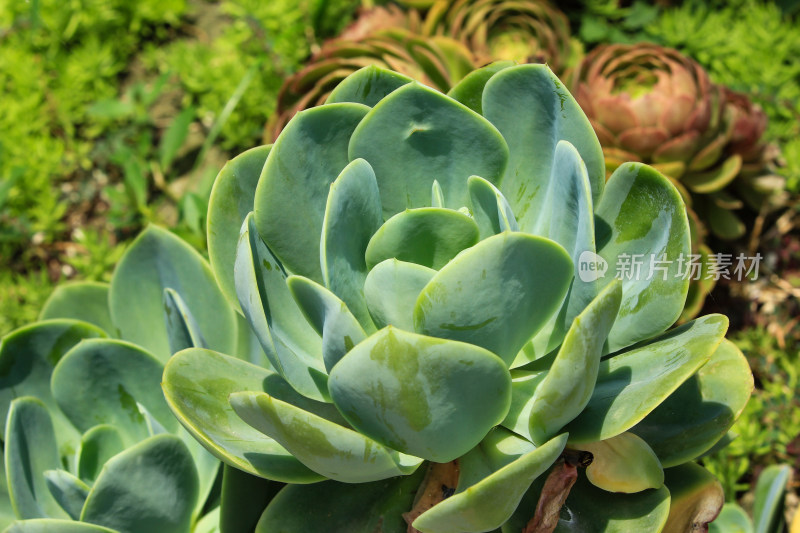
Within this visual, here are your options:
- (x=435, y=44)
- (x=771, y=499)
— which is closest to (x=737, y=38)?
(x=435, y=44)

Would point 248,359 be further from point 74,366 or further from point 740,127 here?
point 740,127

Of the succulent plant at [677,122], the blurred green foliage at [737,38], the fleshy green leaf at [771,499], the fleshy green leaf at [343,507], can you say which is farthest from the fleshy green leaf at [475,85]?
the blurred green foliage at [737,38]

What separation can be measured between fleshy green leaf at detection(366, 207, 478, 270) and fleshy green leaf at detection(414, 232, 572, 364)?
0.35 ft

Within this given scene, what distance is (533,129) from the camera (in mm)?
896

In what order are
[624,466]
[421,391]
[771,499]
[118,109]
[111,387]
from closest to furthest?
[421,391] < [624,466] < [111,387] < [771,499] < [118,109]

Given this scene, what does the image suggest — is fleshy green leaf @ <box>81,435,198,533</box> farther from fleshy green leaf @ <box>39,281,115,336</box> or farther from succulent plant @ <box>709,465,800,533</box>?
succulent plant @ <box>709,465,800,533</box>

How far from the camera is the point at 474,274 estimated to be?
2.30 feet

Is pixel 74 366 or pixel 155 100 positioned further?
pixel 155 100

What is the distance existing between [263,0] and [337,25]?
22cm

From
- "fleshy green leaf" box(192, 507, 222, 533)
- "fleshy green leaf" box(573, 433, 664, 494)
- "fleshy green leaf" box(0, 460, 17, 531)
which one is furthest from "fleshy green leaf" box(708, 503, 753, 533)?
"fleshy green leaf" box(0, 460, 17, 531)

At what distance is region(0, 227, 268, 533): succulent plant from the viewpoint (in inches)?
34.9

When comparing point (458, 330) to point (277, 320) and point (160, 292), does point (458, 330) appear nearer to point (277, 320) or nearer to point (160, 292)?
point (277, 320)

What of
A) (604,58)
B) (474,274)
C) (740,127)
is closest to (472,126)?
(474,274)

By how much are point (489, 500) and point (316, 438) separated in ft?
0.57
